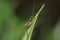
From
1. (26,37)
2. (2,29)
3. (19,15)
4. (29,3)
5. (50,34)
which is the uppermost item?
(29,3)

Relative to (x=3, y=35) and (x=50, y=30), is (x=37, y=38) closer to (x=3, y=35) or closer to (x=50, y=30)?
(x=50, y=30)

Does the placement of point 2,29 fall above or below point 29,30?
above

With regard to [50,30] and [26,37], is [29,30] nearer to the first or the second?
[26,37]

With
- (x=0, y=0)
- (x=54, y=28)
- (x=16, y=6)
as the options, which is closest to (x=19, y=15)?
(x=16, y=6)

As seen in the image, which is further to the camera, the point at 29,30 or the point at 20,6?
the point at 20,6

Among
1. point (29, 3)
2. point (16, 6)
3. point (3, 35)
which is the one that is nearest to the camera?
point (3, 35)

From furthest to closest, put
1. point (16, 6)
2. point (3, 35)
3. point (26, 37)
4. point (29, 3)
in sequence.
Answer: point (29, 3) < point (16, 6) < point (3, 35) < point (26, 37)
